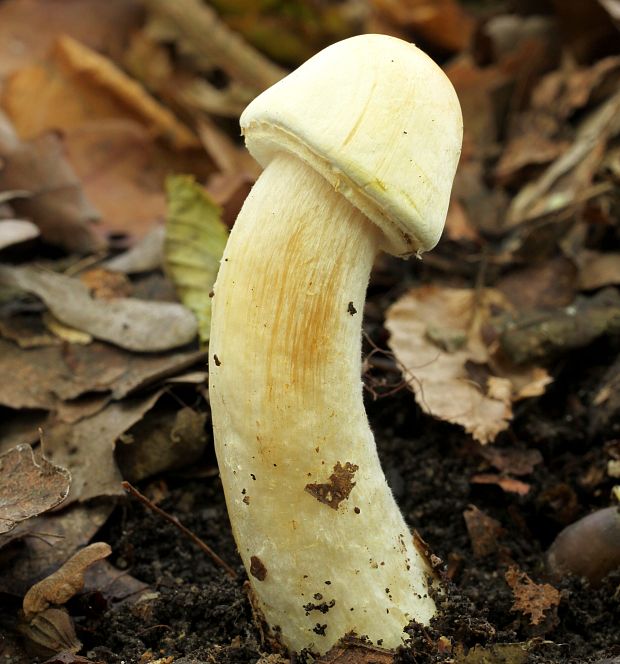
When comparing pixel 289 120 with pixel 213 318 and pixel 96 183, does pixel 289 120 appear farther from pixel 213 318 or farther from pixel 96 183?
pixel 96 183

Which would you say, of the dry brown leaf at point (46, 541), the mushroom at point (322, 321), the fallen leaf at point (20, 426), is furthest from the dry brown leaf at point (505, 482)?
the fallen leaf at point (20, 426)

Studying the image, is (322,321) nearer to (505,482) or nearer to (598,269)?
(505,482)

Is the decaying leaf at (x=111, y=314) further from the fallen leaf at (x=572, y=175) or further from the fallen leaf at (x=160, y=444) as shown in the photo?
the fallen leaf at (x=572, y=175)

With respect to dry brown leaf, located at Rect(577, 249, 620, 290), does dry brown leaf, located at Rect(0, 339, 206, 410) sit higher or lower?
lower

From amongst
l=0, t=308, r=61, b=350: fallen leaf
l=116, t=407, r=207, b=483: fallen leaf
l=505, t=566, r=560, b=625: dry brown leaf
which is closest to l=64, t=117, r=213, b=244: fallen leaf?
l=0, t=308, r=61, b=350: fallen leaf

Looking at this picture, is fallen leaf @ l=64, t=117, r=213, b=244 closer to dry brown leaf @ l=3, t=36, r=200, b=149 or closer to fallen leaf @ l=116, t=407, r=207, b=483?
dry brown leaf @ l=3, t=36, r=200, b=149

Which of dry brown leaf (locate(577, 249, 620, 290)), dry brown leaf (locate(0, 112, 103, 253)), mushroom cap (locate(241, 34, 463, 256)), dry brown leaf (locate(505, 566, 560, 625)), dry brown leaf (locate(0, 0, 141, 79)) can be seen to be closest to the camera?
mushroom cap (locate(241, 34, 463, 256))
